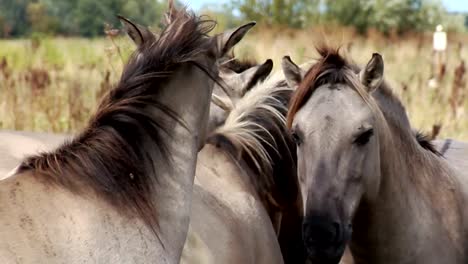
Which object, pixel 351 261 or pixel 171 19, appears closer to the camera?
pixel 171 19

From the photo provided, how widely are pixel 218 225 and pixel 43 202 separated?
3.91 feet

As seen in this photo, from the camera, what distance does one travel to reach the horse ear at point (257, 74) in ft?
16.6

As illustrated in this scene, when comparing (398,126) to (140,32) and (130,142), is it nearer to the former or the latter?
(140,32)

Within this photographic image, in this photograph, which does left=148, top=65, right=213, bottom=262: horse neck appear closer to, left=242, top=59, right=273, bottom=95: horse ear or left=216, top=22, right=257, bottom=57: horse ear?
left=216, top=22, right=257, bottom=57: horse ear

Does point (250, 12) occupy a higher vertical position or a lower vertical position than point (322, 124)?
lower

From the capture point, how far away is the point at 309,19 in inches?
774

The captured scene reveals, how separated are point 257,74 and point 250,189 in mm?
823

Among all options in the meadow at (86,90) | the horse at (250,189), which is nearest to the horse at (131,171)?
the horse at (250,189)

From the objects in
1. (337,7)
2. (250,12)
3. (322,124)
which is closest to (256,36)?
(250,12)

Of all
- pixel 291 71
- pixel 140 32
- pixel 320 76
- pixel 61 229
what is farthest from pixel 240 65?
pixel 61 229

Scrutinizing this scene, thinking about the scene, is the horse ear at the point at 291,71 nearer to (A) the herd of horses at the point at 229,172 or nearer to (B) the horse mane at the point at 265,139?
(A) the herd of horses at the point at 229,172

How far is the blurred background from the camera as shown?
27.6ft

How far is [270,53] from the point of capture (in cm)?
1105

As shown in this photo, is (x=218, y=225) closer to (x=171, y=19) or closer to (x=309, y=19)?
(x=171, y=19)
